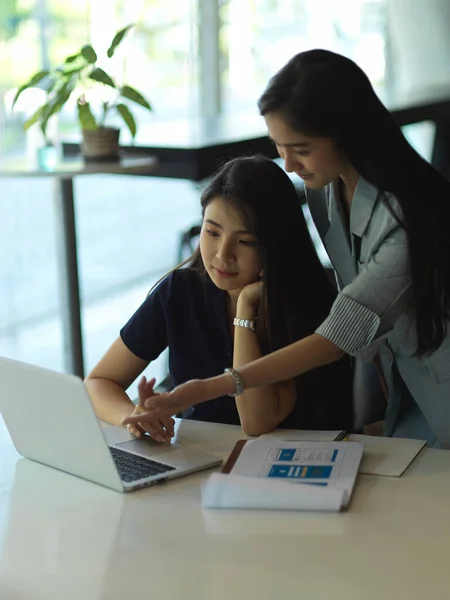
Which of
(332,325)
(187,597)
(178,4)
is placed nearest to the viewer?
(187,597)

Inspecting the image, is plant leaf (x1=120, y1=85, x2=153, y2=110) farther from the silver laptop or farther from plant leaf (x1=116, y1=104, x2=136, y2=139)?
the silver laptop

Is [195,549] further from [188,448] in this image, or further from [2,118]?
[2,118]

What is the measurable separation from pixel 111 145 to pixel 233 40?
2575 millimetres

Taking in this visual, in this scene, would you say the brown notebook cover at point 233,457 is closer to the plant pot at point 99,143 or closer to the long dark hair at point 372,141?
the long dark hair at point 372,141

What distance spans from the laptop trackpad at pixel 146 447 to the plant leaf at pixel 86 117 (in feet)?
5.09

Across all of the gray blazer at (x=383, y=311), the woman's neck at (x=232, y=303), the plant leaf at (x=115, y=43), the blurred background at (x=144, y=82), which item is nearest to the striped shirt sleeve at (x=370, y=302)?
the gray blazer at (x=383, y=311)

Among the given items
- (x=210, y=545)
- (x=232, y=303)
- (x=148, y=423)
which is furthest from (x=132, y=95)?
(x=210, y=545)

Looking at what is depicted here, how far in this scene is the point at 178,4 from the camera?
4883mm

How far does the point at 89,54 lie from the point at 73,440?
168 cm

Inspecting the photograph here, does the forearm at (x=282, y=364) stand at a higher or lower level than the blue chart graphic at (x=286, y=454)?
higher

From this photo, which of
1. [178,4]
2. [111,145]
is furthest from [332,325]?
[178,4]

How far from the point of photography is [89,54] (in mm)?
2795

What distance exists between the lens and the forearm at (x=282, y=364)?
1.48 m

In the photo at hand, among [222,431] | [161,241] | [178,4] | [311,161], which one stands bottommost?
[161,241]
